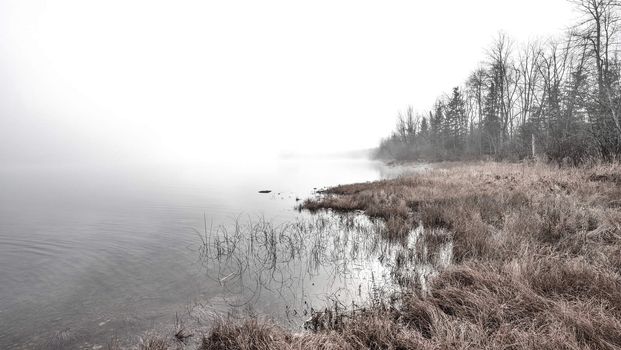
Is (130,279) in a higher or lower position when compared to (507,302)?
lower

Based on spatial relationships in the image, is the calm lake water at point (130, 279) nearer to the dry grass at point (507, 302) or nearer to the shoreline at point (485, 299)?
the shoreline at point (485, 299)

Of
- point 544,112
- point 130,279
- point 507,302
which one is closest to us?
point 507,302

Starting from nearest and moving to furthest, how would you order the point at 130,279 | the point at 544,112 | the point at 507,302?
the point at 507,302 < the point at 130,279 < the point at 544,112

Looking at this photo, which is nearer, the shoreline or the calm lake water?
the shoreline

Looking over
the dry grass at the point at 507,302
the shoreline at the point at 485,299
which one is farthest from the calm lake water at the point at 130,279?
the dry grass at the point at 507,302

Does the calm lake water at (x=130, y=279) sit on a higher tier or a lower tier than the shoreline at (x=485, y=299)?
lower

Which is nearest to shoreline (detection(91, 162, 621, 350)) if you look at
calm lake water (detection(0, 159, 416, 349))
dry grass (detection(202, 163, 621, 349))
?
dry grass (detection(202, 163, 621, 349))

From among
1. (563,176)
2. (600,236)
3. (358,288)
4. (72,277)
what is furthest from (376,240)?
(563,176)

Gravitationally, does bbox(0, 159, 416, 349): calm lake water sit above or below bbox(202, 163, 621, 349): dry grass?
below

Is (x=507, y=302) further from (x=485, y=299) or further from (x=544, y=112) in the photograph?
(x=544, y=112)

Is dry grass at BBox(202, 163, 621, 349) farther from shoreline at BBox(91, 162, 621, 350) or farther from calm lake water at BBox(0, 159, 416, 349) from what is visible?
calm lake water at BBox(0, 159, 416, 349)

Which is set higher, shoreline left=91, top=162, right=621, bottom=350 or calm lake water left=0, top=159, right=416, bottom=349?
shoreline left=91, top=162, right=621, bottom=350

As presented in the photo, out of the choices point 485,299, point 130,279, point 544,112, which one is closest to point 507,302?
point 485,299

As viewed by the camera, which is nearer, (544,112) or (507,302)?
(507,302)
